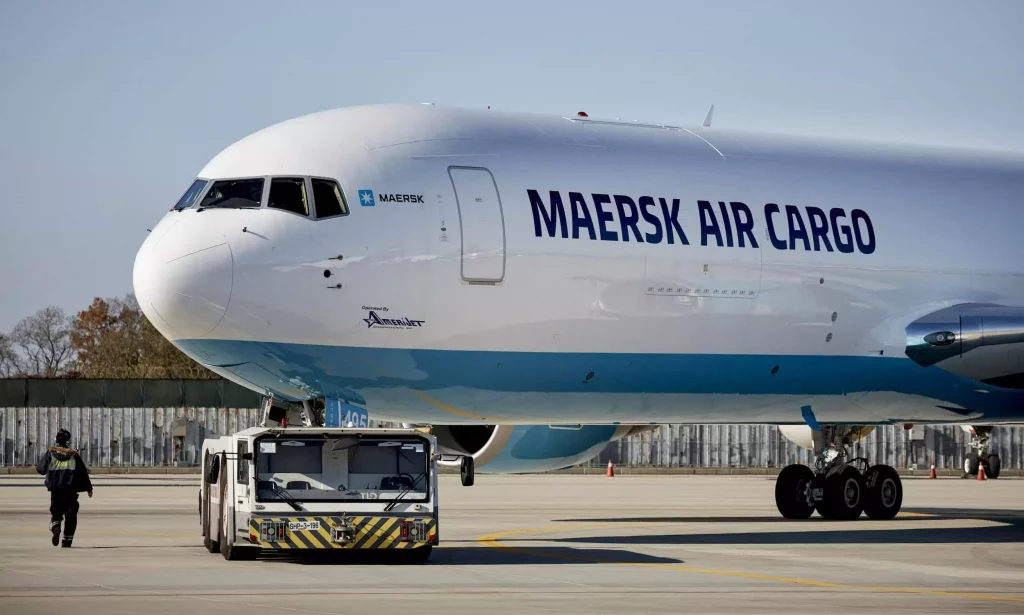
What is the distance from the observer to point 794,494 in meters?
26.0

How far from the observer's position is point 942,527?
81.8ft

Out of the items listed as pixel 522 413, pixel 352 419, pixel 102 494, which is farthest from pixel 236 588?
→ pixel 102 494

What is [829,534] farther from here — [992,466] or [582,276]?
[992,466]

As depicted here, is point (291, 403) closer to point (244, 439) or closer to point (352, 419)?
point (352, 419)

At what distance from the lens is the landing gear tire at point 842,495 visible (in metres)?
25.2

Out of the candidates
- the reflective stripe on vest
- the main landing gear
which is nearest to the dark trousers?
the reflective stripe on vest

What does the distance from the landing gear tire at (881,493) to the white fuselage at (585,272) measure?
197 cm

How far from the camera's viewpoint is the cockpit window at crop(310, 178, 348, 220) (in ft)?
61.2

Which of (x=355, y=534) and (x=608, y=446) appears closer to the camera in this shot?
(x=355, y=534)

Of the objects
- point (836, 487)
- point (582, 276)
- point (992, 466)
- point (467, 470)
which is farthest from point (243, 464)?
point (992, 466)

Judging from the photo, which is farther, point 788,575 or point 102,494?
point 102,494

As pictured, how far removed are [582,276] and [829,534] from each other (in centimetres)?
583

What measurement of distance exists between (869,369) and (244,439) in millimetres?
9410

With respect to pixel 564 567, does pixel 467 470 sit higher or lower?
higher
